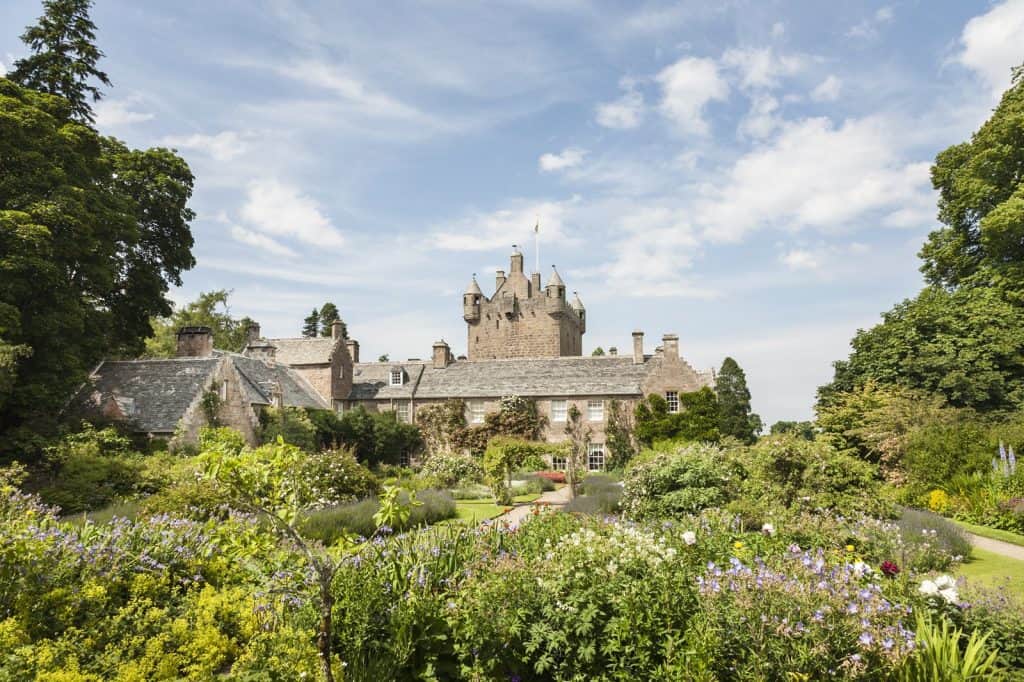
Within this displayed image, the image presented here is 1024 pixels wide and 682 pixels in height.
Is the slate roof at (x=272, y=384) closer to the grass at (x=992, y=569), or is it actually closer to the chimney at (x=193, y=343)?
the chimney at (x=193, y=343)

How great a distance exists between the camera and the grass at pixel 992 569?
32.0ft

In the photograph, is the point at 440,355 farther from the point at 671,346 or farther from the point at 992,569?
the point at 992,569

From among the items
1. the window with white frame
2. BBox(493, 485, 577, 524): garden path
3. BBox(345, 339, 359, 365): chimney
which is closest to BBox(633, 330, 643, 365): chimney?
the window with white frame

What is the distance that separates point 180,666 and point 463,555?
11.1 feet

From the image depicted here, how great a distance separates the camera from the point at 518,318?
48.7 metres

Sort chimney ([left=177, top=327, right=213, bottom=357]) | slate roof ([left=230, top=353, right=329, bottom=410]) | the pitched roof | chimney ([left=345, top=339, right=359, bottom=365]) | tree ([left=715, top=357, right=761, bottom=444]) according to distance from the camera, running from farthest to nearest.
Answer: tree ([left=715, top=357, right=761, bottom=444])
chimney ([left=345, top=339, right=359, bottom=365])
the pitched roof
chimney ([left=177, top=327, right=213, bottom=357])
slate roof ([left=230, top=353, right=329, bottom=410])

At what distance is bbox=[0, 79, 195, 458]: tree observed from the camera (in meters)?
20.3

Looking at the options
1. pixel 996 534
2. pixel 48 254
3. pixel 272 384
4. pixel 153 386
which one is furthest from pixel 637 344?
pixel 48 254

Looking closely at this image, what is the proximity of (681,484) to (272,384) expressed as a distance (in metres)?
22.3

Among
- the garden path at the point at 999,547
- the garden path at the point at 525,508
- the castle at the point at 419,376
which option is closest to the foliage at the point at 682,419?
the castle at the point at 419,376

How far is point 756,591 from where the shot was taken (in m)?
5.75

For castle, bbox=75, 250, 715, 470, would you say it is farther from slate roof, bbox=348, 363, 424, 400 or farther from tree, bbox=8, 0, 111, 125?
tree, bbox=8, 0, 111, 125

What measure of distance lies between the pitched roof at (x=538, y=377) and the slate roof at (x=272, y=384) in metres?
7.11

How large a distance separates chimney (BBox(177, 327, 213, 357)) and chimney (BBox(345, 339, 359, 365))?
1139 cm
